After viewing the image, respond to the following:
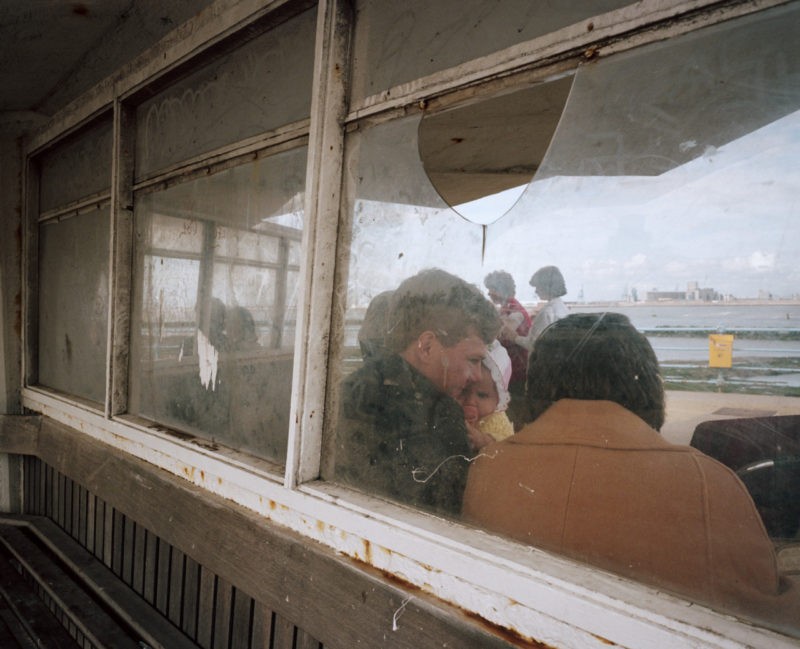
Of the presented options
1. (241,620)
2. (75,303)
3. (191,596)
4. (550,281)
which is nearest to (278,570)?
(241,620)

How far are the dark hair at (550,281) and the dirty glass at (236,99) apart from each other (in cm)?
98

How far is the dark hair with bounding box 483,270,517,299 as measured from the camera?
1120 millimetres

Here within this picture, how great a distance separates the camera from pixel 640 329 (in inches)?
37.1

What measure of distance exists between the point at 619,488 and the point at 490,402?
323 mm

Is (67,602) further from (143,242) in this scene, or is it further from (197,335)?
(143,242)

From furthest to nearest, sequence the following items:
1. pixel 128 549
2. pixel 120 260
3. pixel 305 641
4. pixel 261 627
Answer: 1. pixel 120 260
2. pixel 128 549
3. pixel 261 627
4. pixel 305 641

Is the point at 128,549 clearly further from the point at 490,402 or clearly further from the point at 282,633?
the point at 490,402

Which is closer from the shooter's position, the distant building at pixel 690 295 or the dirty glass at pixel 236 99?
the distant building at pixel 690 295

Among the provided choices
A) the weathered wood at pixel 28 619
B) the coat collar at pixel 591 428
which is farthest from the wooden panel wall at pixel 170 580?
the coat collar at pixel 591 428

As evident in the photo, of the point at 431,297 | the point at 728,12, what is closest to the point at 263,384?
the point at 431,297

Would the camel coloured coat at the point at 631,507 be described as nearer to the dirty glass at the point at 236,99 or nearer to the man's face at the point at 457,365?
the man's face at the point at 457,365

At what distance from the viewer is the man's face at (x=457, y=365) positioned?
1.20 meters

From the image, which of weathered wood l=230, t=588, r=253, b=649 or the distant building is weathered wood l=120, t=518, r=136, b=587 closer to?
weathered wood l=230, t=588, r=253, b=649

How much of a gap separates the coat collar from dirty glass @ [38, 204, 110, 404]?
2456mm
